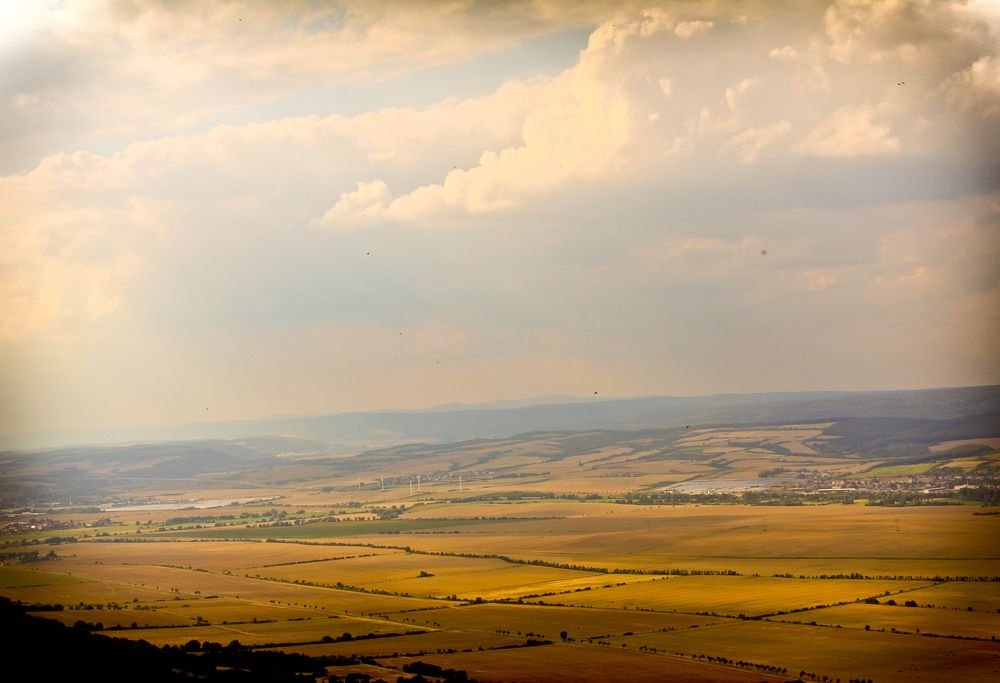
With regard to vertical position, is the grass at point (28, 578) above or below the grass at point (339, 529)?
above

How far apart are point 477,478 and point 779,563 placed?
85.7 m

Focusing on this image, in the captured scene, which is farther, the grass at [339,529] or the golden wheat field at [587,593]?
the grass at [339,529]

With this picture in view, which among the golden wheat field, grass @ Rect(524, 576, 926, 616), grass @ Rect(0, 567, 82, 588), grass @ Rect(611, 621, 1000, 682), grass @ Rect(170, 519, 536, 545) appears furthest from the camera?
grass @ Rect(170, 519, 536, 545)

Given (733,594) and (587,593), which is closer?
(733,594)

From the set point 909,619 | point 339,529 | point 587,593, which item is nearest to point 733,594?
point 587,593

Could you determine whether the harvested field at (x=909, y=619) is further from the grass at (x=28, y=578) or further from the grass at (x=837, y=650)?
the grass at (x=28, y=578)

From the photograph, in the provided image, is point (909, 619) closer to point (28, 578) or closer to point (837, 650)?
point (837, 650)

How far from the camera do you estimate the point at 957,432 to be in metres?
106

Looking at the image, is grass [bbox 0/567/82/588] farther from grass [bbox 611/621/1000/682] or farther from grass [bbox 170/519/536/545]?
grass [bbox 611/621/1000/682]

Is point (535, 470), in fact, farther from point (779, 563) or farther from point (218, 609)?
point (218, 609)

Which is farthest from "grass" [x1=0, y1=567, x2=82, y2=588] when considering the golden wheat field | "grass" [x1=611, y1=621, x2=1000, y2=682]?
"grass" [x1=611, y1=621, x2=1000, y2=682]

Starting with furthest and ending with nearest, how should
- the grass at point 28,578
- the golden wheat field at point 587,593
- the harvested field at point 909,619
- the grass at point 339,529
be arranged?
the grass at point 339,529 → the grass at point 28,578 → the harvested field at point 909,619 → the golden wheat field at point 587,593

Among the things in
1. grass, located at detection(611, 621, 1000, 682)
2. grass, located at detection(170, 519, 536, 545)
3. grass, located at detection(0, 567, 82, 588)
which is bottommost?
grass, located at detection(611, 621, 1000, 682)

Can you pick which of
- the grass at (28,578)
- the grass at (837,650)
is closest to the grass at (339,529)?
the grass at (28,578)
